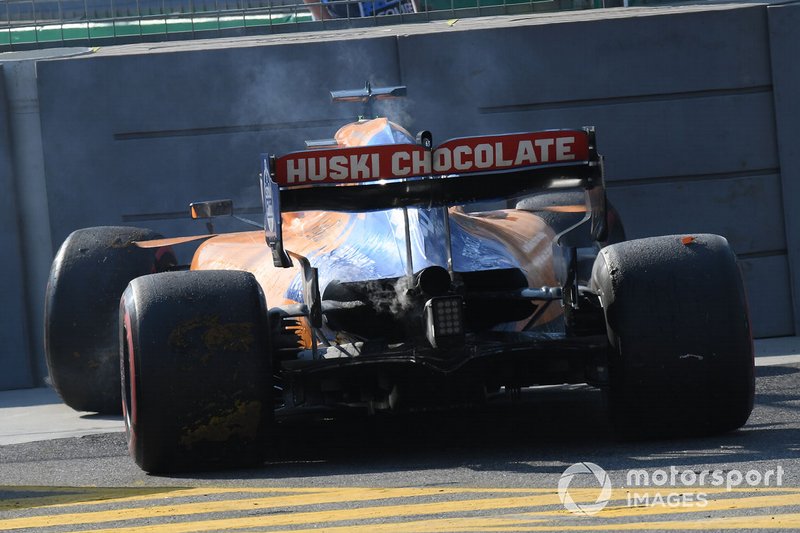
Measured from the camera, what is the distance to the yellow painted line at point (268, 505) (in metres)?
4.95

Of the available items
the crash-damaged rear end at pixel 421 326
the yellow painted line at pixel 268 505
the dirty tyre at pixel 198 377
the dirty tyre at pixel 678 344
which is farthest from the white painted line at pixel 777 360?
the yellow painted line at pixel 268 505

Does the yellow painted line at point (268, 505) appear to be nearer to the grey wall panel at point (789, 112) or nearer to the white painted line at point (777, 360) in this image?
the white painted line at point (777, 360)

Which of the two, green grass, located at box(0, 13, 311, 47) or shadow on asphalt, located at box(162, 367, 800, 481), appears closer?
shadow on asphalt, located at box(162, 367, 800, 481)

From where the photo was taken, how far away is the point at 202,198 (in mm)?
10633

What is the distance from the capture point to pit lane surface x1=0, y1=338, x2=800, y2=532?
4680 millimetres

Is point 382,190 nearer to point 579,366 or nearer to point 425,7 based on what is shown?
point 579,366

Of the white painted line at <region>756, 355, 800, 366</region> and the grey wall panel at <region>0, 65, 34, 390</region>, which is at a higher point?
the grey wall panel at <region>0, 65, 34, 390</region>

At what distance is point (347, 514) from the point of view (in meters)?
4.89

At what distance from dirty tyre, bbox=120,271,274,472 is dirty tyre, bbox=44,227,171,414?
8.53 ft

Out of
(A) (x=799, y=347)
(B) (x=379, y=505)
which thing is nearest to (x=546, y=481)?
(B) (x=379, y=505)

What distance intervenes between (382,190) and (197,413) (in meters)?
1.26

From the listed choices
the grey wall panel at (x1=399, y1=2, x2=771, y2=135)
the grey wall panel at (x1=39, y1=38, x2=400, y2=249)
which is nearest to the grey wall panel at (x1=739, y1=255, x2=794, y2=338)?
the grey wall panel at (x1=399, y1=2, x2=771, y2=135)

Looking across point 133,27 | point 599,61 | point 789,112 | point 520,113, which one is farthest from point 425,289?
point 133,27

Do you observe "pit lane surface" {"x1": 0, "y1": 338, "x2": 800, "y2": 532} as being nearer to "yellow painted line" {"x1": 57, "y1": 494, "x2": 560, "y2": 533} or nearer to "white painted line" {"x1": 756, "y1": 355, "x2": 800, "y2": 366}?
"yellow painted line" {"x1": 57, "y1": 494, "x2": 560, "y2": 533}
